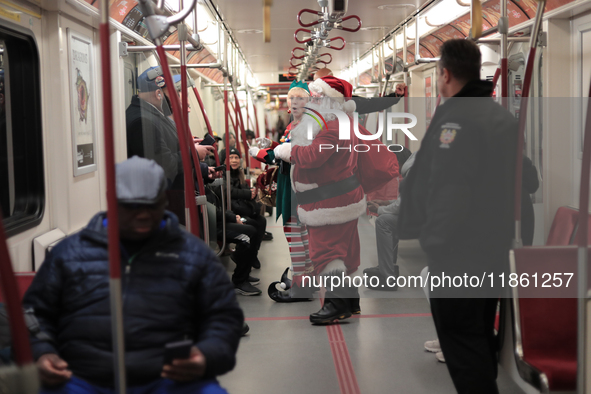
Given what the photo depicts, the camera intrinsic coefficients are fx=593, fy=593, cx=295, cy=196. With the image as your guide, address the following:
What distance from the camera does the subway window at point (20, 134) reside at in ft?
9.17

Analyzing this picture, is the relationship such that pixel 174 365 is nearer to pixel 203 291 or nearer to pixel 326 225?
pixel 203 291

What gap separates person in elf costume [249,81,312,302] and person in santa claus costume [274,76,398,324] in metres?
0.28

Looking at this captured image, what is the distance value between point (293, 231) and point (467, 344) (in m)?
2.18

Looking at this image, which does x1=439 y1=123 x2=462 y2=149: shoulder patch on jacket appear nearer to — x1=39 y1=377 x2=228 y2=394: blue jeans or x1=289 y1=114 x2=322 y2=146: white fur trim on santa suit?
x1=39 y1=377 x2=228 y2=394: blue jeans

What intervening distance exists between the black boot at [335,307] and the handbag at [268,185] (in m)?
1.40

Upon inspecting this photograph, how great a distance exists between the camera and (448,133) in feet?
7.25

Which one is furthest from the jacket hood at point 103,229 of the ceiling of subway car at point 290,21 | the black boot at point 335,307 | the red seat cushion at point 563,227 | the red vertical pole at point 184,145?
the ceiling of subway car at point 290,21

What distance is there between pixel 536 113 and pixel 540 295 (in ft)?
8.46

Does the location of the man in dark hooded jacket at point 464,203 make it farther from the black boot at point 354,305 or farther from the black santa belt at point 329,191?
the black boot at point 354,305

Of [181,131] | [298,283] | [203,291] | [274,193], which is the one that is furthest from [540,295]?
→ [274,193]

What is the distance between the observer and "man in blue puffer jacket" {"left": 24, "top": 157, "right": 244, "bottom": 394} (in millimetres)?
1717

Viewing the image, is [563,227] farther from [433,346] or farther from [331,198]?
[331,198]

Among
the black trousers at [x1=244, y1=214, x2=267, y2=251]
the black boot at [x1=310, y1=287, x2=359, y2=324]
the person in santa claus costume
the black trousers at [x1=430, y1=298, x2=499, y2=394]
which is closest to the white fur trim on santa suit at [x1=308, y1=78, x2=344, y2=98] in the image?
the person in santa claus costume

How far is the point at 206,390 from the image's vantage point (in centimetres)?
172
